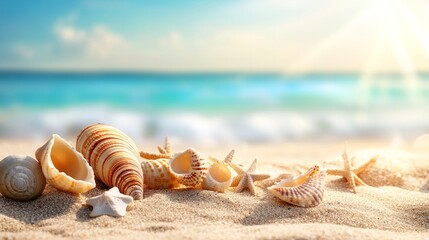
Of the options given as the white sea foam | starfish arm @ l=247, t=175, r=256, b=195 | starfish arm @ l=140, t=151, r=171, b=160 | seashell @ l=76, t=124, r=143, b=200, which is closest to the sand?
starfish arm @ l=247, t=175, r=256, b=195

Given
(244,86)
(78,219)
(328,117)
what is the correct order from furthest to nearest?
1. (244,86)
2. (328,117)
3. (78,219)

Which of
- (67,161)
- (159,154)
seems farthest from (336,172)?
(67,161)

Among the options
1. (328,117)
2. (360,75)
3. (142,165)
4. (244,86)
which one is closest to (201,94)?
(244,86)

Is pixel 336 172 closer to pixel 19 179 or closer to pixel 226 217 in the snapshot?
pixel 226 217

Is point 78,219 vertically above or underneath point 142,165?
underneath

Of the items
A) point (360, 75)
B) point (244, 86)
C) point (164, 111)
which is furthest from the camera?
point (360, 75)

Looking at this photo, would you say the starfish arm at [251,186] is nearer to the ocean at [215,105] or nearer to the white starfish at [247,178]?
the white starfish at [247,178]

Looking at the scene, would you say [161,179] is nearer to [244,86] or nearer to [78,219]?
[78,219]
